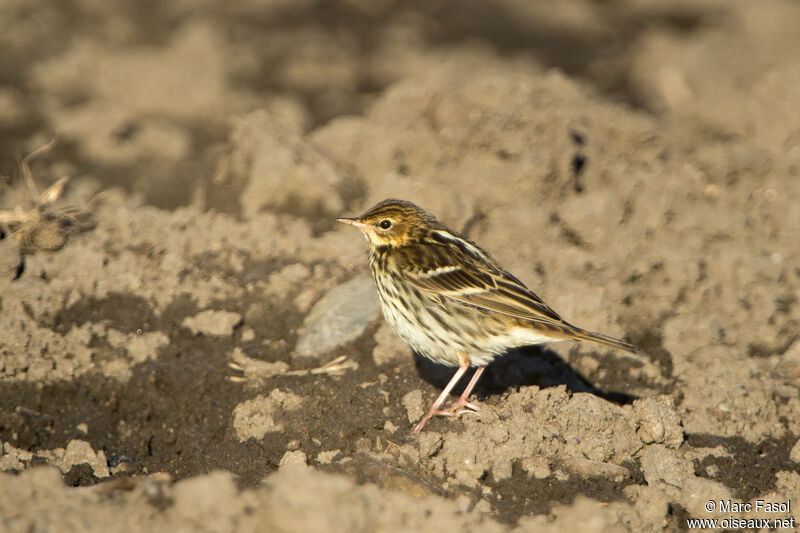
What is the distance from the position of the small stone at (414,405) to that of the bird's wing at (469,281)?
24.0 inches

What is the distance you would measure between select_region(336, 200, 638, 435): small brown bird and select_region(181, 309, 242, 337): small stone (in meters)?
1.10

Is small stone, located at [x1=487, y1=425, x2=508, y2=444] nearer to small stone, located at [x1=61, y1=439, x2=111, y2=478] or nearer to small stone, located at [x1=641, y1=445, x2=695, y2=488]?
small stone, located at [x1=641, y1=445, x2=695, y2=488]

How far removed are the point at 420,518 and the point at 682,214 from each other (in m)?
4.26

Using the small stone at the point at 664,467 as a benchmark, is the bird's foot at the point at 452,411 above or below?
below

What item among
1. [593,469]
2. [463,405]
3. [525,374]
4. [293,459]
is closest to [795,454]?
[593,469]

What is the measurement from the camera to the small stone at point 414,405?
4.91m

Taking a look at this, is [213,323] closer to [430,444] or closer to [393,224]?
[393,224]

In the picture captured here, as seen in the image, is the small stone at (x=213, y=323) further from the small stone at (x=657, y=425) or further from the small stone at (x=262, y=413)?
the small stone at (x=657, y=425)

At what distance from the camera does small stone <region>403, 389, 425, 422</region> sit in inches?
193

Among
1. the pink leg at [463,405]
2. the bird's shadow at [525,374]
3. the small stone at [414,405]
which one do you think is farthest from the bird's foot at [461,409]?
the bird's shadow at [525,374]

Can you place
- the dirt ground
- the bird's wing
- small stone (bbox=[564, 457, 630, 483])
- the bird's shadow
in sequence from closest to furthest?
the dirt ground → small stone (bbox=[564, 457, 630, 483]) → the bird's wing → the bird's shadow

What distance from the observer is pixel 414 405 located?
4.94 meters

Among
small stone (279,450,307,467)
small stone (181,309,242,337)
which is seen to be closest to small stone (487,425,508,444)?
small stone (279,450,307,467)

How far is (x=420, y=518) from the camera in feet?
12.2
